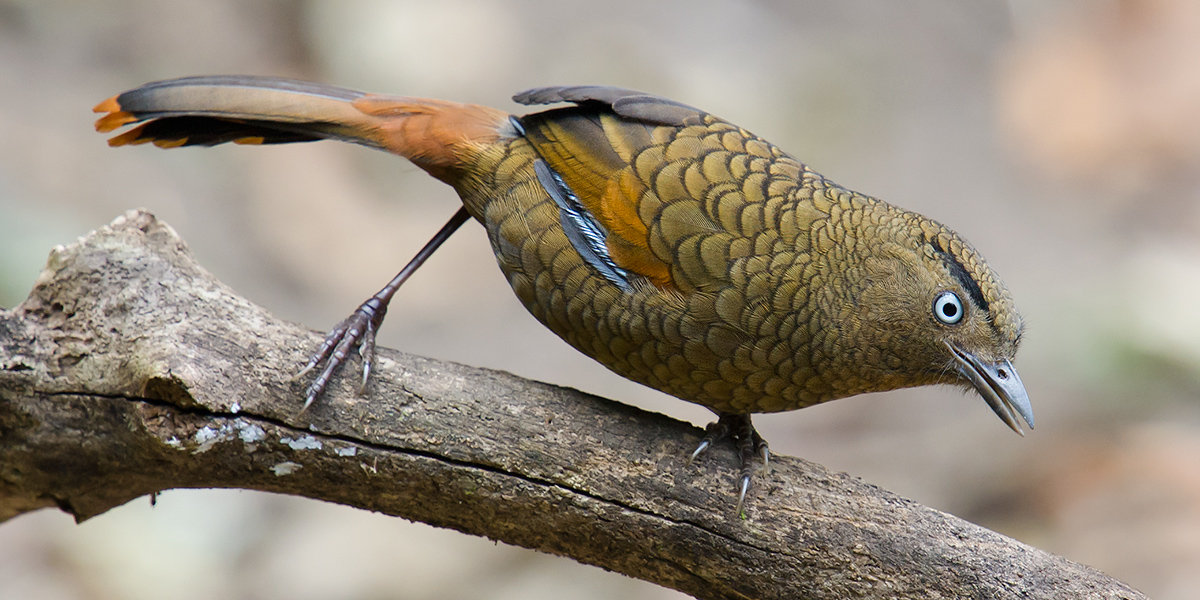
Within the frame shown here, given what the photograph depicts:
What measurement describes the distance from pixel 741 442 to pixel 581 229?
0.91 meters

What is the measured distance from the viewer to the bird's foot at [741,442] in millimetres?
3031

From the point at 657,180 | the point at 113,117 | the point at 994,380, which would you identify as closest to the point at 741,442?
the point at 994,380

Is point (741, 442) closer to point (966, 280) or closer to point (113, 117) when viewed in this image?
point (966, 280)

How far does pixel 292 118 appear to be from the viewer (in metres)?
3.21

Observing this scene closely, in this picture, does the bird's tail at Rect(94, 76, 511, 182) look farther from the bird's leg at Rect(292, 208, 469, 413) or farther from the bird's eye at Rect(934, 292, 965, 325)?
Answer: the bird's eye at Rect(934, 292, 965, 325)

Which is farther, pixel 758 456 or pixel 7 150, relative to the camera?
pixel 7 150


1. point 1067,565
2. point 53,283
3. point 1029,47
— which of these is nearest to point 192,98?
point 53,283

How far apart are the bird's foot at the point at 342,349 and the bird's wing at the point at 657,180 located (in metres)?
0.77

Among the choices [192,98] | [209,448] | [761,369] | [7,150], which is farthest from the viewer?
[7,150]

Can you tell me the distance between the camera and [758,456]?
3115 mm

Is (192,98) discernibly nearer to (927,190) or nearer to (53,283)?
(53,283)

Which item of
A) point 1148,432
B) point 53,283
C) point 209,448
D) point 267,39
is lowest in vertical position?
point 209,448

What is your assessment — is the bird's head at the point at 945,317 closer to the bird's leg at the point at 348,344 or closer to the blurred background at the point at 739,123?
the bird's leg at the point at 348,344

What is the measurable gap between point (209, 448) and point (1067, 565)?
8.73 feet
